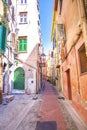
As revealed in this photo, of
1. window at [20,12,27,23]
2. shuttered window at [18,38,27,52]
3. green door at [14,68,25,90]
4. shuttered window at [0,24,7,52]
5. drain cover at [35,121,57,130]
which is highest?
window at [20,12,27,23]

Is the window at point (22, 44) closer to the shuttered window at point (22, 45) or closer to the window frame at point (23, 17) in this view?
the shuttered window at point (22, 45)

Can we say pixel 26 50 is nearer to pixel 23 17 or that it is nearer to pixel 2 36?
pixel 23 17

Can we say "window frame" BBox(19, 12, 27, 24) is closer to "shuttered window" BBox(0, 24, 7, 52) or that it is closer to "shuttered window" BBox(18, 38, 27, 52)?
"shuttered window" BBox(18, 38, 27, 52)

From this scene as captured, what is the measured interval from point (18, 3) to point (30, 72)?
9224 mm

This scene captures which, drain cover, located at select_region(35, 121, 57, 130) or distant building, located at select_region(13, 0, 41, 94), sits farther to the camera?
distant building, located at select_region(13, 0, 41, 94)

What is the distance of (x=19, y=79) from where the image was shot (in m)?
17.1

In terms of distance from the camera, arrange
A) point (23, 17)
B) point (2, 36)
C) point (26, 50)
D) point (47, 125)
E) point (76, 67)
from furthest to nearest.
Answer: point (23, 17)
point (26, 50)
point (2, 36)
point (76, 67)
point (47, 125)

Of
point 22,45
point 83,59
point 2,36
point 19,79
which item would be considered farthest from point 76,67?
point 22,45

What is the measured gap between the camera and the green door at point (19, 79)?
17000mm

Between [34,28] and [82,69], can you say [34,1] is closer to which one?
[34,28]

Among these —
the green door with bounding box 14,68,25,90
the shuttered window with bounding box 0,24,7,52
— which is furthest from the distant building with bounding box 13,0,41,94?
the shuttered window with bounding box 0,24,7,52

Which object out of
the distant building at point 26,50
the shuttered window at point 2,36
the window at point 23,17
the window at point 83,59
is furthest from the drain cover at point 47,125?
the window at point 23,17

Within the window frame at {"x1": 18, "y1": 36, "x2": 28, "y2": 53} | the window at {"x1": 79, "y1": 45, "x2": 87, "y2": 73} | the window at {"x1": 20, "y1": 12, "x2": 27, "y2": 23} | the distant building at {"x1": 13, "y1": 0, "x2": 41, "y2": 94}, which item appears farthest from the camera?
the window at {"x1": 20, "y1": 12, "x2": 27, "y2": 23}

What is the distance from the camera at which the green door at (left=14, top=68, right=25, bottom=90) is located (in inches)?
669
